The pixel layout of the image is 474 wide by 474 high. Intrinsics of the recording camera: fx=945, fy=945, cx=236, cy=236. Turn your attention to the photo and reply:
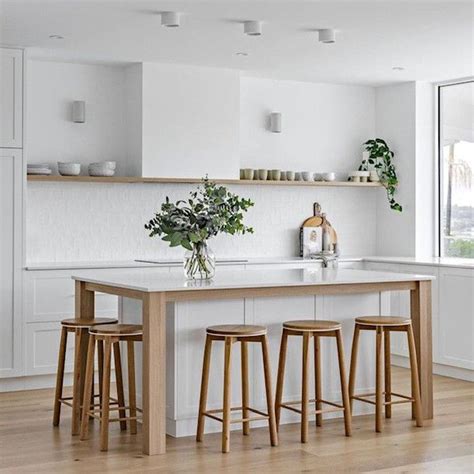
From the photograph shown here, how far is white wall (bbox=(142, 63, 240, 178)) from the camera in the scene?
7.71 m

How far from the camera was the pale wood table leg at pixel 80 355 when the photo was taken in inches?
218

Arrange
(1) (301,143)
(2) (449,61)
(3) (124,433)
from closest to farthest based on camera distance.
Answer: (3) (124,433)
(2) (449,61)
(1) (301,143)

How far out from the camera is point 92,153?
308 inches

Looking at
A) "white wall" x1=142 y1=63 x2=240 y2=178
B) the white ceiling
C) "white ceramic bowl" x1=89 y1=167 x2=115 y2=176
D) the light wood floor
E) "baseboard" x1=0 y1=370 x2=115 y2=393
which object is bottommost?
the light wood floor

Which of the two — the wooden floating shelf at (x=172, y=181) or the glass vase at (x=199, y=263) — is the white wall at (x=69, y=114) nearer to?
the wooden floating shelf at (x=172, y=181)

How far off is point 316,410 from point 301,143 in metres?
3.65

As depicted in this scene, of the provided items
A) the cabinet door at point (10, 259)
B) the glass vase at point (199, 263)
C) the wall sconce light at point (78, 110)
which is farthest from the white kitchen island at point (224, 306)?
the wall sconce light at point (78, 110)

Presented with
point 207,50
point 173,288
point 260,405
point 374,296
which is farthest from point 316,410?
point 207,50

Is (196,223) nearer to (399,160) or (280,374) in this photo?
(280,374)

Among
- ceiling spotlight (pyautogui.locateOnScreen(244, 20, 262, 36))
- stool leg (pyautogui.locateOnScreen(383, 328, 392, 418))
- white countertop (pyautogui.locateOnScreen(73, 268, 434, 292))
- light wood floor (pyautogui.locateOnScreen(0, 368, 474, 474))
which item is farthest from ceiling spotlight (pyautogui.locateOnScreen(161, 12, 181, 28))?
light wood floor (pyautogui.locateOnScreen(0, 368, 474, 474))

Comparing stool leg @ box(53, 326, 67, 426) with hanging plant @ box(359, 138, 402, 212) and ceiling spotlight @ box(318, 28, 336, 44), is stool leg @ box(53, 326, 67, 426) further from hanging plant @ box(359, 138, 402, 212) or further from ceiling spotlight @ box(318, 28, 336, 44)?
hanging plant @ box(359, 138, 402, 212)

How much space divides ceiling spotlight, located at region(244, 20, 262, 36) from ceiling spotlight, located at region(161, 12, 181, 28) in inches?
18.6

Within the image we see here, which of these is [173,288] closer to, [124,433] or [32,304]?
[124,433]

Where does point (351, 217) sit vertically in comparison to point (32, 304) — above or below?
above
